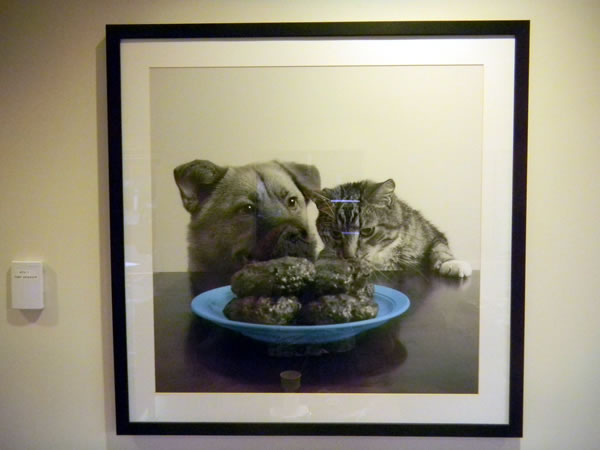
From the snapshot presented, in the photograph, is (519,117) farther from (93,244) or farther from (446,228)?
(93,244)

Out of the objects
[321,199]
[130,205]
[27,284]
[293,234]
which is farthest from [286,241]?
[27,284]

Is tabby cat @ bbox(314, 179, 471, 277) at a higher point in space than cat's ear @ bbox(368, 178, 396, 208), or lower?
lower

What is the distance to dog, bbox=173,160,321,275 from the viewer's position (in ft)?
2.94

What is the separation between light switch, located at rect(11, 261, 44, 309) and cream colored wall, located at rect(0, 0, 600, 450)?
2 cm

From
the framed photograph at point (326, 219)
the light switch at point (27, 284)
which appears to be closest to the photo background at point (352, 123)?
the framed photograph at point (326, 219)

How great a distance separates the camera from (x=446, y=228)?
35.5 inches

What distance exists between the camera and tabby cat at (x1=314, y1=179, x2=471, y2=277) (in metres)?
0.90

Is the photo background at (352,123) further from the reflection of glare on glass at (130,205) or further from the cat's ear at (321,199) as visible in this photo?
the reflection of glare on glass at (130,205)

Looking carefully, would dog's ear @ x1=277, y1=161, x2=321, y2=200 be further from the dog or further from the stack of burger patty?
A: the stack of burger patty

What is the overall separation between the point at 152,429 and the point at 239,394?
0.76ft

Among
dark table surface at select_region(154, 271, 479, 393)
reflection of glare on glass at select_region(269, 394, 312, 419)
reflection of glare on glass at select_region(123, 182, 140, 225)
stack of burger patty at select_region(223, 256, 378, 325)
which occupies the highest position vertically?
reflection of glare on glass at select_region(123, 182, 140, 225)

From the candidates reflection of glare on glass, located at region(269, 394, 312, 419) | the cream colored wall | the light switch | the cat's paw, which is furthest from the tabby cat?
the light switch

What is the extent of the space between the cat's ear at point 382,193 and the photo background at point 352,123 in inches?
0.7

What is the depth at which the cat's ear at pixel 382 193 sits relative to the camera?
896mm
